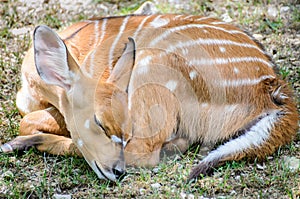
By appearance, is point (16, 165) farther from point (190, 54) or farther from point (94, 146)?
point (190, 54)

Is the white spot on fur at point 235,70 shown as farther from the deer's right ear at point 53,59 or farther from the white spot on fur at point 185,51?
the deer's right ear at point 53,59

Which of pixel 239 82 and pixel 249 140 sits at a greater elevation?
pixel 239 82

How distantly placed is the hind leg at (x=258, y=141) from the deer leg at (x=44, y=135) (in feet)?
2.85

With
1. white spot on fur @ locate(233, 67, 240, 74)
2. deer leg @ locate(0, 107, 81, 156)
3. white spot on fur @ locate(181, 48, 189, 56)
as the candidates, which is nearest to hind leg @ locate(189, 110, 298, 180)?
white spot on fur @ locate(233, 67, 240, 74)

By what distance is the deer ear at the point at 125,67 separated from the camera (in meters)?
3.96

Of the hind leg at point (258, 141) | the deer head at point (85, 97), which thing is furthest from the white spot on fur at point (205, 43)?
the hind leg at point (258, 141)

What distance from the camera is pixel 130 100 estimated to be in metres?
4.05

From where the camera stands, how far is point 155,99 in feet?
13.3

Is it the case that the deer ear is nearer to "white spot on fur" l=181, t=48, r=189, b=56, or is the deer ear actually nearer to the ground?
"white spot on fur" l=181, t=48, r=189, b=56

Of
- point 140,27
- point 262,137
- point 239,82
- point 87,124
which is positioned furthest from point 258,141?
point 140,27

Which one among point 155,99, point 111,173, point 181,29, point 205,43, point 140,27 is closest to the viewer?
point 111,173

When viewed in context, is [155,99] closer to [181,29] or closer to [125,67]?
[125,67]

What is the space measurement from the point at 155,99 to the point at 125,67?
0.95 ft

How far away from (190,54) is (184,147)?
0.62 m
